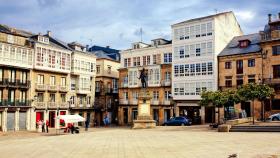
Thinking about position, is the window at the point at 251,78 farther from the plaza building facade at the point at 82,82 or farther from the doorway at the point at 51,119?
the doorway at the point at 51,119

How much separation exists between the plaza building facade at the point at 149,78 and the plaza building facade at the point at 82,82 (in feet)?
18.0

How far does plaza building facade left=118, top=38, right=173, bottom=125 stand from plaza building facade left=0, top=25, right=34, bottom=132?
18752 mm

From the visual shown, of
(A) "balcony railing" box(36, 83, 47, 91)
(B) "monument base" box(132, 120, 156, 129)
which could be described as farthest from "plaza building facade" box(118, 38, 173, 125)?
(B) "monument base" box(132, 120, 156, 129)

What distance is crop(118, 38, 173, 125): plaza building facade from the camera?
2308 inches

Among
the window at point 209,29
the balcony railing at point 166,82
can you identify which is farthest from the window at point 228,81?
the balcony railing at point 166,82

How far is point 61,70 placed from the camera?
57.2 meters

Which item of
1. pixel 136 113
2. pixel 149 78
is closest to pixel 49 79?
pixel 136 113

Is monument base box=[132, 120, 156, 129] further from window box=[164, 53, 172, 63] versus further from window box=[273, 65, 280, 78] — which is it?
window box=[164, 53, 172, 63]

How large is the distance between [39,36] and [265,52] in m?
34.2

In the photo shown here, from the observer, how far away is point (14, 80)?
1954 inches

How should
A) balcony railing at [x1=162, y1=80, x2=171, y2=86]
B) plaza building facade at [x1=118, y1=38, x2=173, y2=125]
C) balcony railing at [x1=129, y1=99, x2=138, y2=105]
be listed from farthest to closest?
balcony railing at [x1=129, y1=99, x2=138, y2=105], plaza building facade at [x1=118, y1=38, x2=173, y2=125], balcony railing at [x1=162, y1=80, x2=171, y2=86]

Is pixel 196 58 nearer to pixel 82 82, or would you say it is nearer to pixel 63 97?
pixel 82 82

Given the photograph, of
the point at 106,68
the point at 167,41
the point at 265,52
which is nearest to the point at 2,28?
the point at 106,68

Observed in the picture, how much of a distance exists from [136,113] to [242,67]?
21.5m
